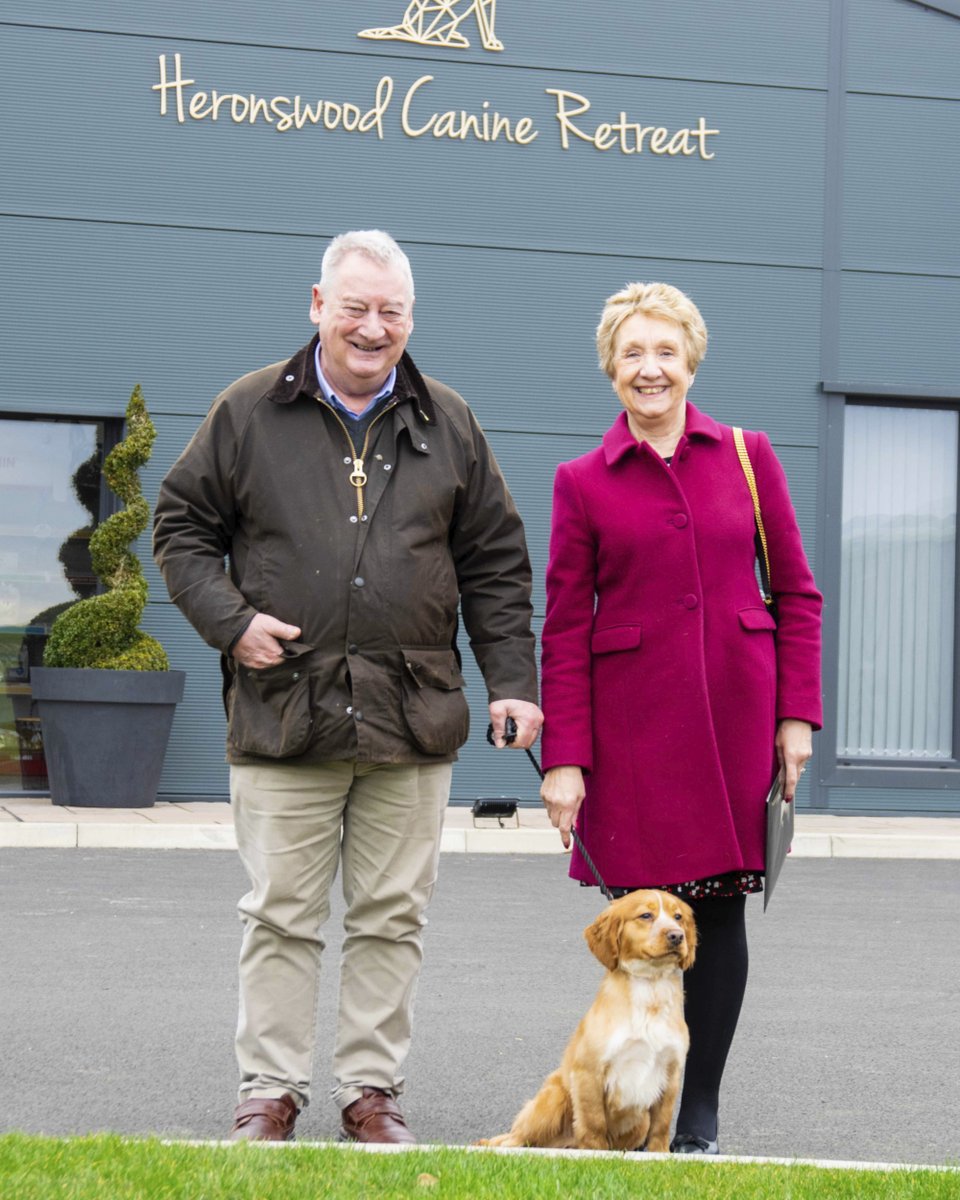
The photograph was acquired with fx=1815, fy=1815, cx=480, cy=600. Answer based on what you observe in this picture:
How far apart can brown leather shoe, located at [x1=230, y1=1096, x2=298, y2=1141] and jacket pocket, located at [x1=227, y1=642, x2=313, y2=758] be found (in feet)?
2.60

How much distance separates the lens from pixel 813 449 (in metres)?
14.4

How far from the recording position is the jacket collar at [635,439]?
169 inches

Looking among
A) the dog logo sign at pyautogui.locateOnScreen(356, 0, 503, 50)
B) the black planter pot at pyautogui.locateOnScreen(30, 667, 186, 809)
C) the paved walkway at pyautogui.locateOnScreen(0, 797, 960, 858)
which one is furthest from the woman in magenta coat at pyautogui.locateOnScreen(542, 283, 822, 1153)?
the dog logo sign at pyautogui.locateOnScreen(356, 0, 503, 50)

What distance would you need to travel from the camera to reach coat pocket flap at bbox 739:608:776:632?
4207mm

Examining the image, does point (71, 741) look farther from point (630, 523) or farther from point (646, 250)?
point (630, 523)

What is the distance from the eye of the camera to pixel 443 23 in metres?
14.1

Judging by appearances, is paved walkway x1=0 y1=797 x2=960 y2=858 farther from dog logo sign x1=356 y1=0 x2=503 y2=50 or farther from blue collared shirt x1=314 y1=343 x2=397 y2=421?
blue collared shirt x1=314 y1=343 x2=397 y2=421

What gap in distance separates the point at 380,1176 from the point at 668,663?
1311 millimetres

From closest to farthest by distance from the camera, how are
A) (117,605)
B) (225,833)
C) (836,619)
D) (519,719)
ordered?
1. (519,719)
2. (225,833)
3. (117,605)
4. (836,619)

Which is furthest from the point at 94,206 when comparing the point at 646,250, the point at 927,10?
the point at 927,10

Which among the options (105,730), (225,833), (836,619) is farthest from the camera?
(836,619)

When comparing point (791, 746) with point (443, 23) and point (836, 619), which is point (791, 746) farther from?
point (443, 23)

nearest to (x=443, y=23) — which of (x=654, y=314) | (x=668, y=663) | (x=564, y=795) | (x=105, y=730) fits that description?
(x=105, y=730)

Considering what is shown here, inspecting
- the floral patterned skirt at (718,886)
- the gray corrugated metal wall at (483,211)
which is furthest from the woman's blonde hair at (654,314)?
the gray corrugated metal wall at (483,211)
